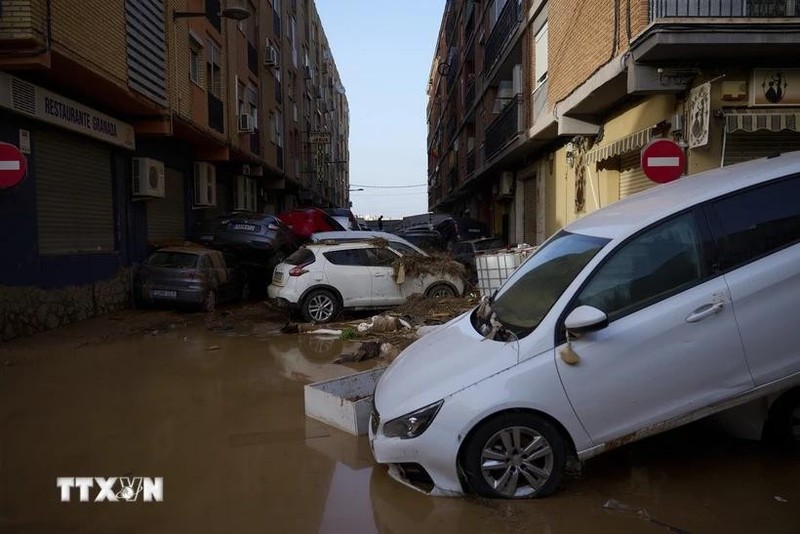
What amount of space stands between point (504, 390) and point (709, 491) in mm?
1496

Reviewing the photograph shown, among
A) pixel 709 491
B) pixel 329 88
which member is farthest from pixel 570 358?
pixel 329 88

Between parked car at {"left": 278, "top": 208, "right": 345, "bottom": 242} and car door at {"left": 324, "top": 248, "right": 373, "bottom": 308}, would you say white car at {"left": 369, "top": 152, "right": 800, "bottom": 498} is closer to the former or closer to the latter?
car door at {"left": 324, "top": 248, "right": 373, "bottom": 308}

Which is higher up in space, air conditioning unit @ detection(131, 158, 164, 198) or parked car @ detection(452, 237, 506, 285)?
air conditioning unit @ detection(131, 158, 164, 198)

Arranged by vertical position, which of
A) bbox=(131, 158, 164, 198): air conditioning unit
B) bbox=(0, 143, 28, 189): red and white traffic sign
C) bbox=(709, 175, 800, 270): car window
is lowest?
bbox=(709, 175, 800, 270): car window

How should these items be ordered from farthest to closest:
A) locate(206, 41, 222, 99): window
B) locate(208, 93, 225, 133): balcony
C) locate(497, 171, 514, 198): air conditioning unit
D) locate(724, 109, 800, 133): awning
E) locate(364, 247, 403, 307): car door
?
locate(497, 171, 514, 198): air conditioning unit → locate(206, 41, 222, 99): window → locate(208, 93, 225, 133): balcony → locate(364, 247, 403, 307): car door → locate(724, 109, 800, 133): awning

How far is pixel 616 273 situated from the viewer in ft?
13.3

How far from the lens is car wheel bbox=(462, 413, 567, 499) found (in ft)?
12.5

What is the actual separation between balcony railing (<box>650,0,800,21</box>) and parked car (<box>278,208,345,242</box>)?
1124 cm

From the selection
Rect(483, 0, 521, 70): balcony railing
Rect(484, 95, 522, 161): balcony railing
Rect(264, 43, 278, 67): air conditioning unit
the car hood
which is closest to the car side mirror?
the car hood

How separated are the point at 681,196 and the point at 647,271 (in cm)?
66

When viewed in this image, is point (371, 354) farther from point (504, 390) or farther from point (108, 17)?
point (108, 17)

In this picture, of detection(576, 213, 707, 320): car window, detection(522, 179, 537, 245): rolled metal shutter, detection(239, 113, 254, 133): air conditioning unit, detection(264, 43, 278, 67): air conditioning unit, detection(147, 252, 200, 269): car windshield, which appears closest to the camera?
detection(576, 213, 707, 320): car window

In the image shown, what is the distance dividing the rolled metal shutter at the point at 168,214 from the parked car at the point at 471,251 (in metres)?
6.98

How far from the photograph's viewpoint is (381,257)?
12016 millimetres
